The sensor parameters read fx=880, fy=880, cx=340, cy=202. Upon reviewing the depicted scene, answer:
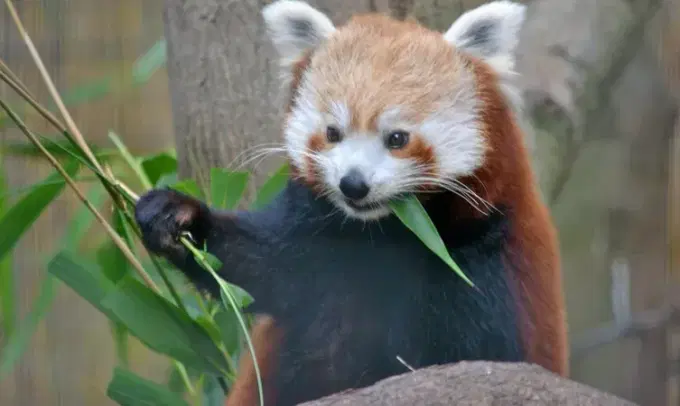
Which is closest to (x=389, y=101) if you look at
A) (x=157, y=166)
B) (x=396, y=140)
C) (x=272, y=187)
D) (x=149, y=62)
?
(x=396, y=140)

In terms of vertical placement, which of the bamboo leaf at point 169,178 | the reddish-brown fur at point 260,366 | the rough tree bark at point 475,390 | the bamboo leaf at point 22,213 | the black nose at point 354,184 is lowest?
the reddish-brown fur at point 260,366

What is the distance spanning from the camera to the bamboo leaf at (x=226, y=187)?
160 centimetres

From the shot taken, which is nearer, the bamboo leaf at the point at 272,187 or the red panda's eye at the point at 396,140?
the red panda's eye at the point at 396,140

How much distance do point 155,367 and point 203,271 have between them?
763 millimetres

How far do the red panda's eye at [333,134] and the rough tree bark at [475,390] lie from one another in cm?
38

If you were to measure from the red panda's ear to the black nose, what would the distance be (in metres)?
0.28

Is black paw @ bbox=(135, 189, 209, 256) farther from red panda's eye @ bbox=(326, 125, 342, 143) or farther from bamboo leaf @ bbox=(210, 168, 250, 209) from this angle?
red panda's eye @ bbox=(326, 125, 342, 143)

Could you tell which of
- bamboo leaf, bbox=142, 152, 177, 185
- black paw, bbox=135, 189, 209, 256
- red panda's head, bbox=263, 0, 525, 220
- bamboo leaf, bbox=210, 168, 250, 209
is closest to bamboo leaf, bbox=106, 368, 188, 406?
black paw, bbox=135, 189, 209, 256

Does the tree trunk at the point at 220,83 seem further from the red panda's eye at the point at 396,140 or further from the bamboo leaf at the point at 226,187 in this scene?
the red panda's eye at the point at 396,140

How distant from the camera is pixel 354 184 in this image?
1315mm

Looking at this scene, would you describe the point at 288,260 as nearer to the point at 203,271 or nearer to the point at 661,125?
the point at 203,271

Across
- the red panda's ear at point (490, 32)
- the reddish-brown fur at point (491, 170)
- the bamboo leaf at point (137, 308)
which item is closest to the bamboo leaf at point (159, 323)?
the bamboo leaf at point (137, 308)

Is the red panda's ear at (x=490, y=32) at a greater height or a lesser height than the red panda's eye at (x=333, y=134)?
greater

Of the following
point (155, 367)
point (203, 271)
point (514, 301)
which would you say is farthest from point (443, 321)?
point (155, 367)
